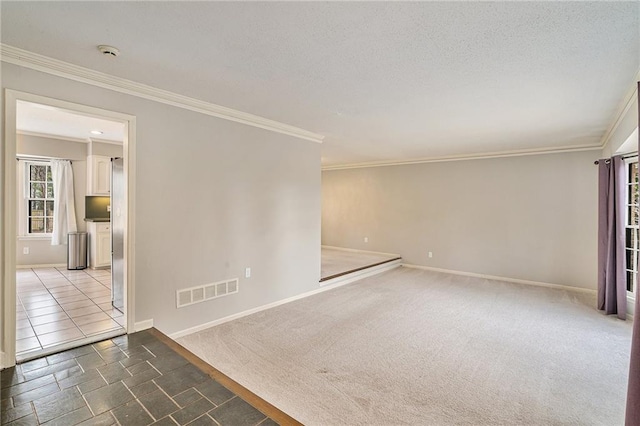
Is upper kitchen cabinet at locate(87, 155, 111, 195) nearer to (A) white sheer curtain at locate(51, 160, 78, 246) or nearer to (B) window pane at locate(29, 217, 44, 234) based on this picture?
(A) white sheer curtain at locate(51, 160, 78, 246)

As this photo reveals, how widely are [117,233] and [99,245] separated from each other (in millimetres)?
2946

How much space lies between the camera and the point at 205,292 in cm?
365

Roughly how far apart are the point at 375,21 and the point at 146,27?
1474 mm

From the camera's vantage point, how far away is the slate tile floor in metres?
1.84

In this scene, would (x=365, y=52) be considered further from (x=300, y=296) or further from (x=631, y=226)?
(x=631, y=226)

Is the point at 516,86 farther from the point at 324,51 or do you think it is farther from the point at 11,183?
the point at 11,183

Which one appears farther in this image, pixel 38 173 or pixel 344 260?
pixel 344 260

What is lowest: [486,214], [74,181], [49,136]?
[486,214]

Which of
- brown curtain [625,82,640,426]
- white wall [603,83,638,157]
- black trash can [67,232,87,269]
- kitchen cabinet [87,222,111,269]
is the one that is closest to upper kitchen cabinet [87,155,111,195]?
kitchen cabinet [87,222,111,269]

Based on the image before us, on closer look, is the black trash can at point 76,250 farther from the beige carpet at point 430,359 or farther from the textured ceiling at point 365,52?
the textured ceiling at point 365,52

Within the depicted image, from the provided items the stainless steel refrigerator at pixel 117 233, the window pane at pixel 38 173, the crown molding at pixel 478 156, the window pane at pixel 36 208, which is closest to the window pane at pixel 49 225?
the window pane at pixel 36 208

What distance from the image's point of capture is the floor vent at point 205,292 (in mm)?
3432

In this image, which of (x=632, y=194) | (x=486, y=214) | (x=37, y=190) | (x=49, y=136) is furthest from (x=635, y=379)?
(x=37, y=190)

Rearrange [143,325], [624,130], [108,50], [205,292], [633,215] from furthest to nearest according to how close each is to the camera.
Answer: [633,215] → [205,292] → [624,130] → [143,325] → [108,50]
